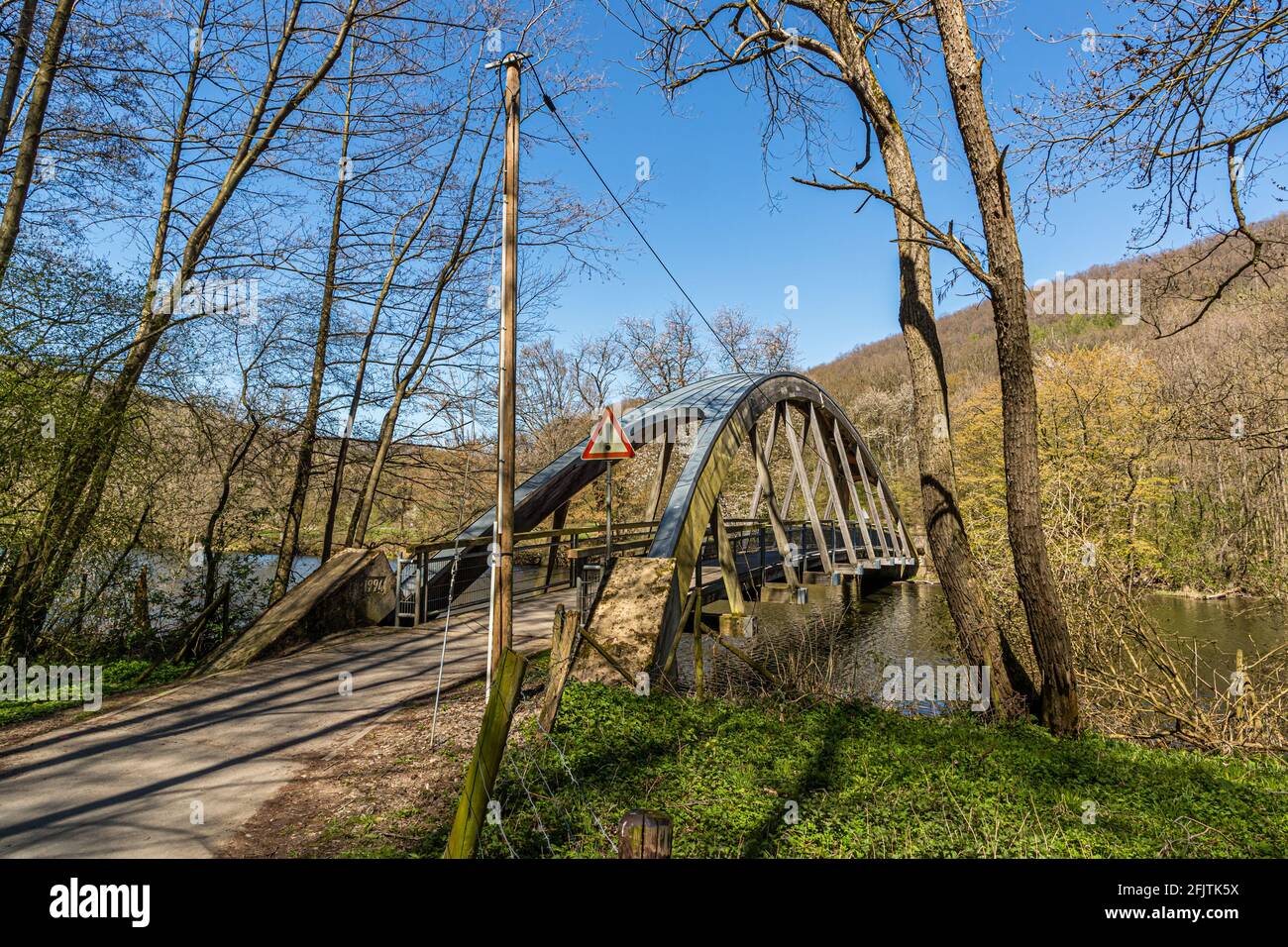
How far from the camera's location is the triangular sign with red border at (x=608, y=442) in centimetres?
648

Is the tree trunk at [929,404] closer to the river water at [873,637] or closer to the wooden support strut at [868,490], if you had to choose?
the river water at [873,637]

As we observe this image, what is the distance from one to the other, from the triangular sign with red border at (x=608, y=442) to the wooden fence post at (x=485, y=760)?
341cm

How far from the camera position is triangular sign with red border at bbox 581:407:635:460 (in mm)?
6484

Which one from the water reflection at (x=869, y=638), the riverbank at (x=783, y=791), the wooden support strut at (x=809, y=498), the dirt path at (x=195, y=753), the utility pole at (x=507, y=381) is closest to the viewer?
the dirt path at (x=195, y=753)

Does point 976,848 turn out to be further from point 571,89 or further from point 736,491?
point 736,491

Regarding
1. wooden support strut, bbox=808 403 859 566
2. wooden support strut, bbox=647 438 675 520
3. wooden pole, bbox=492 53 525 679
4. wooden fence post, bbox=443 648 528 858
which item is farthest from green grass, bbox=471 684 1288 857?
wooden support strut, bbox=808 403 859 566

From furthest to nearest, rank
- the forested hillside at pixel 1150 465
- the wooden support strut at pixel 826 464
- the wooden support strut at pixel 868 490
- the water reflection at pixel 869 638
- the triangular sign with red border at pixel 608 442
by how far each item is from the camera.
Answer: the wooden support strut at pixel 868 490
the wooden support strut at pixel 826 464
the forested hillside at pixel 1150 465
the water reflection at pixel 869 638
the triangular sign with red border at pixel 608 442

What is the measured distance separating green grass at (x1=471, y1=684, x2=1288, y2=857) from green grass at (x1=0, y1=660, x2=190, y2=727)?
4262 millimetres

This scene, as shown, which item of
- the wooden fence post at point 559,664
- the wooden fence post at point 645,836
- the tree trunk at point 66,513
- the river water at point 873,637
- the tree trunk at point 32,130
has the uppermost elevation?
the tree trunk at point 32,130

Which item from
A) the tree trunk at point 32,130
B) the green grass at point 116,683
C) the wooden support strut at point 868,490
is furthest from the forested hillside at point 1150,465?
the tree trunk at point 32,130

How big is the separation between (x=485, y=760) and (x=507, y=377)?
3403 millimetres

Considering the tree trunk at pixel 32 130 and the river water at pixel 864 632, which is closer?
the tree trunk at pixel 32 130

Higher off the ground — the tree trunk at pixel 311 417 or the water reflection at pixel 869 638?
the tree trunk at pixel 311 417

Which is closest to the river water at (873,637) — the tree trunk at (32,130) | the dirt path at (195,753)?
the dirt path at (195,753)
